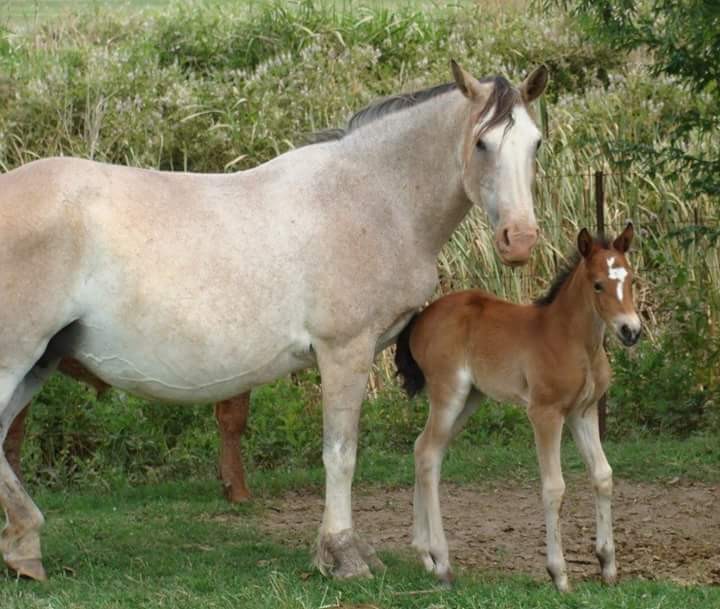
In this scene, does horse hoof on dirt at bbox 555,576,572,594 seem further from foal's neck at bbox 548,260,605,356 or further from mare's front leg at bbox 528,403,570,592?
foal's neck at bbox 548,260,605,356

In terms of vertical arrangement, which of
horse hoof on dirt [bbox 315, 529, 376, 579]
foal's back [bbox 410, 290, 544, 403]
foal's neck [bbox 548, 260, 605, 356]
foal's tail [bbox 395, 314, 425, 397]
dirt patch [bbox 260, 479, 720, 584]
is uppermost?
foal's neck [bbox 548, 260, 605, 356]

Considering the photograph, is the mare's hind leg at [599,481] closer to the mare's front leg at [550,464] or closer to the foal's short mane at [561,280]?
the mare's front leg at [550,464]

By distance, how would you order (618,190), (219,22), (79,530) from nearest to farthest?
(79,530) < (618,190) < (219,22)

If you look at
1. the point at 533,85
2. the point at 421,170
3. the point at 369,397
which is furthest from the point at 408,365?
the point at 369,397

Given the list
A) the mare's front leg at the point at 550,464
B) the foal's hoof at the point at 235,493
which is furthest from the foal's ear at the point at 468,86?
the foal's hoof at the point at 235,493

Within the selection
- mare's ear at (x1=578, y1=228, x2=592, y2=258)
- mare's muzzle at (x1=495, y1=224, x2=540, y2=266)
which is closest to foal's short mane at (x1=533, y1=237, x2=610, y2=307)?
mare's ear at (x1=578, y1=228, x2=592, y2=258)

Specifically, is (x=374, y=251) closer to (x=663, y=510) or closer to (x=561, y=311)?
(x=561, y=311)

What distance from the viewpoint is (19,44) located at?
16250 mm

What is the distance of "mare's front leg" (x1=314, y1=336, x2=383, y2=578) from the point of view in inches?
265

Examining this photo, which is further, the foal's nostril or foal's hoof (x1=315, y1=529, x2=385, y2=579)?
foal's hoof (x1=315, y1=529, x2=385, y2=579)

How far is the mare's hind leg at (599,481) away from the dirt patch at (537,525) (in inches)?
12.2

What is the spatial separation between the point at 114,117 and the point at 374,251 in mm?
6728

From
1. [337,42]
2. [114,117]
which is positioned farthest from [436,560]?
[337,42]

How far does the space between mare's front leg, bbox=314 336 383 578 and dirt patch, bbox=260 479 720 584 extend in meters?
0.82
